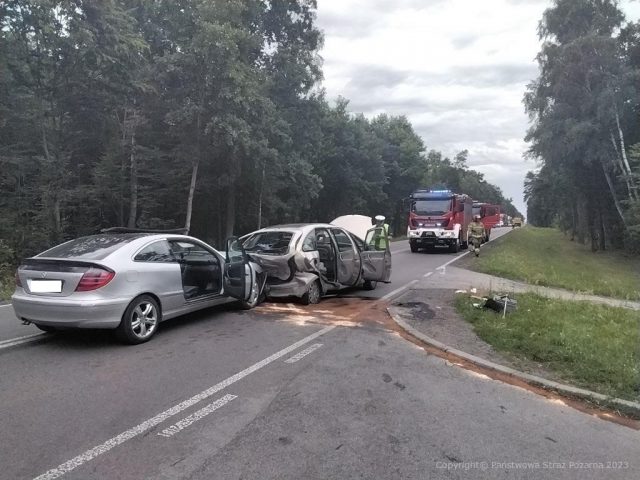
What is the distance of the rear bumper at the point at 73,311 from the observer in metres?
5.81

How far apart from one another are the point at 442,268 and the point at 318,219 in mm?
31399

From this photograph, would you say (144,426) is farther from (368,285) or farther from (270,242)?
(368,285)

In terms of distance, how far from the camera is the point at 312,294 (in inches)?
369

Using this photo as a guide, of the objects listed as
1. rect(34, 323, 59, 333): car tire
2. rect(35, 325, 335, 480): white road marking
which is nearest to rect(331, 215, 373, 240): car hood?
rect(34, 323, 59, 333): car tire

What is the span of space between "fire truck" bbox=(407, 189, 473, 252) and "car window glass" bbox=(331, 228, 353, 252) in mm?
13863

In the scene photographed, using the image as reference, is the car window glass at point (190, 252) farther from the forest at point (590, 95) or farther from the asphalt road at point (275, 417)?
the forest at point (590, 95)

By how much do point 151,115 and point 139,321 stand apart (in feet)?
64.1

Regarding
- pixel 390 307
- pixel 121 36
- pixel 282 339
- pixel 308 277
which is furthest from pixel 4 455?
pixel 121 36

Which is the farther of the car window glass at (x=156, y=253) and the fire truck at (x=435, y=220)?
the fire truck at (x=435, y=220)

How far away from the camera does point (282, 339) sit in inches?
266

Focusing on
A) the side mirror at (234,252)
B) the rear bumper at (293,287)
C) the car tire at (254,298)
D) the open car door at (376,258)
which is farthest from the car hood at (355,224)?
the side mirror at (234,252)

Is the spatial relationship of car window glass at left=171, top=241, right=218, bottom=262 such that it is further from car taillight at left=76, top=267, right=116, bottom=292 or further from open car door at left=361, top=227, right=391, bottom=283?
open car door at left=361, top=227, right=391, bottom=283

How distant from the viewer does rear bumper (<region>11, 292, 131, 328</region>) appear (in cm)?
581

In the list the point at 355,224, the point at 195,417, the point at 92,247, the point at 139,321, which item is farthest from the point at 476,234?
the point at 195,417
